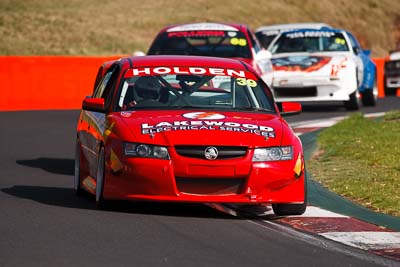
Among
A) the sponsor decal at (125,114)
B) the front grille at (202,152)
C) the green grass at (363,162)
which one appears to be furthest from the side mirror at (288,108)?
the front grille at (202,152)

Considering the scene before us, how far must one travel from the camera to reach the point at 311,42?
24578 millimetres

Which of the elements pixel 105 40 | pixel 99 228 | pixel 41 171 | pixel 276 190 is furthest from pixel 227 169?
pixel 105 40

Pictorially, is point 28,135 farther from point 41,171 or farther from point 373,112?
point 373,112

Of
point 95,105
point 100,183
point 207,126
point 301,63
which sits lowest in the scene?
point 301,63

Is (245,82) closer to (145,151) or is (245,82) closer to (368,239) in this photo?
(145,151)

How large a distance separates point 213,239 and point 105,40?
39.4 metres

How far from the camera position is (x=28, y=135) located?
61.0ft

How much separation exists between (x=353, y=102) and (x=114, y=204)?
14.7 m

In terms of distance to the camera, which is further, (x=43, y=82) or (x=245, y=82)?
(x=43, y=82)

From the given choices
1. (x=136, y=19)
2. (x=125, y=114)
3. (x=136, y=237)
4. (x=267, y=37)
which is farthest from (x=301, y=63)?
(x=136, y=19)

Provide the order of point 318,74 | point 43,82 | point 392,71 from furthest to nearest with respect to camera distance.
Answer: point 392,71 → point 43,82 → point 318,74

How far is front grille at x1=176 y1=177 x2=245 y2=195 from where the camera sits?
973 cm

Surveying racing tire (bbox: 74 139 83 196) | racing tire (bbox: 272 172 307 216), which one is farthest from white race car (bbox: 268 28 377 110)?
racing tire (bbox: 272 172 307 216)

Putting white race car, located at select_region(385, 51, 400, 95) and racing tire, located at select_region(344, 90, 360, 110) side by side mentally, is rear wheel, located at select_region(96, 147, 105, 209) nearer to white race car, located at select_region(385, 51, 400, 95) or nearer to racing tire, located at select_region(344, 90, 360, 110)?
racing tire, located at select_region(344, 90, 360, 110)
